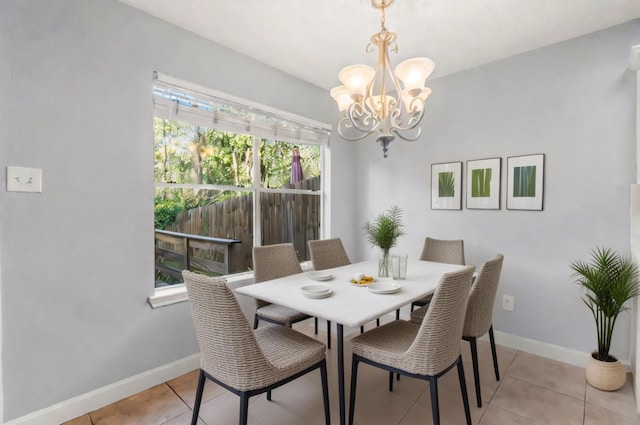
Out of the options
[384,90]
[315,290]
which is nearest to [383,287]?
[315,290]

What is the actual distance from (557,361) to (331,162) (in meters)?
2.68

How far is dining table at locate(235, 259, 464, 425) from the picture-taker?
59.1 inches

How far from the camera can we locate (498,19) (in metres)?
2.19

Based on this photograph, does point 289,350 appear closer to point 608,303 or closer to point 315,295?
point 315,295

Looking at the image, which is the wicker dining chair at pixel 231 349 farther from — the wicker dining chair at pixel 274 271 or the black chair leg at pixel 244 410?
the wicker dining chair at pixel 274 271

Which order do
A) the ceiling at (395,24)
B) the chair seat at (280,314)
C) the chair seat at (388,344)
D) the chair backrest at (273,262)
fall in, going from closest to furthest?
the chair seat at (388,344)
the ceiling at (395,24)
the chair seat at (280,314)
the chair backrest at (273,262)

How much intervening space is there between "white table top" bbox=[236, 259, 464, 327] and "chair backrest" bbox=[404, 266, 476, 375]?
186mm

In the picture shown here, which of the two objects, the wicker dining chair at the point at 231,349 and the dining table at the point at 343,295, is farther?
the dining table at the point at 343,295

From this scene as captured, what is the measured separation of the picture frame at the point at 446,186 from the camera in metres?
3.06

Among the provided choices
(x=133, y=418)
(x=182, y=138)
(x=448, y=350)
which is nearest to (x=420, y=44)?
(x=182, y=138)

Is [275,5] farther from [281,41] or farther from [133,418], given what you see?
[133,418]

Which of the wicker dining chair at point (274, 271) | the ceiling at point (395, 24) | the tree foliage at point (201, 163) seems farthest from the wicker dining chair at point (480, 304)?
the tree foliage at point (201, 163)

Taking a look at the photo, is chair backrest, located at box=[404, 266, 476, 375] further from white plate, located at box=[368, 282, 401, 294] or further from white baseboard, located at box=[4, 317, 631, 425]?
white baseboard, located at box=[4, 317, 631, 425]

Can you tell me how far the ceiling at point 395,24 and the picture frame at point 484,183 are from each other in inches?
35.8
